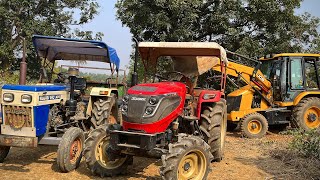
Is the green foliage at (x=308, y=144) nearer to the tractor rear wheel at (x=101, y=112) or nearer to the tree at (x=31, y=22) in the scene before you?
the tractor rear wheel at (x=101, y=112)

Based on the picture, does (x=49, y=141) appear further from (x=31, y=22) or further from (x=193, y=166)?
(x=31, y=22)

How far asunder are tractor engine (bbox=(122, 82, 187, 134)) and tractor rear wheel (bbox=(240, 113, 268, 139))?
5071mm

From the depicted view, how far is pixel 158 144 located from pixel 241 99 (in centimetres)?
567

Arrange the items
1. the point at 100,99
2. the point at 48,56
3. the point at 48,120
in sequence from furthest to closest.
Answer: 1. the point at 48,56
2. the point at 100,99
3. the point at 48,120

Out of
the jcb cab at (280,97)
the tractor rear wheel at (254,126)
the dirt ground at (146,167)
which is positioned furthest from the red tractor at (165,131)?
the jcb cab at (280,97)

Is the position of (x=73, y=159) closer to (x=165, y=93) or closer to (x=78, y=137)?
(x=78, y=137)

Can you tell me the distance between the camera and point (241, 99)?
10.3m

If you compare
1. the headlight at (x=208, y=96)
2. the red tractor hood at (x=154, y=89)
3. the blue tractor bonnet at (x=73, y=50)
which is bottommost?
the headlight at (x=208, y=96)

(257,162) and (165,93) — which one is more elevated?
(165,93)

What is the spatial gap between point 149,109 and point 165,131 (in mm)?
487

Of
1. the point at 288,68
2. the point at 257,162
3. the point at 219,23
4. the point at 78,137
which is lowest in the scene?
the point at 257,162

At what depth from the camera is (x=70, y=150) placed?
5840 millimetres

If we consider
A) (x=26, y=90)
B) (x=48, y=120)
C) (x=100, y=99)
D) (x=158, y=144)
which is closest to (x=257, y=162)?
(x=158, y=144)

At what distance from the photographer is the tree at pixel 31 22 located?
771 inches
